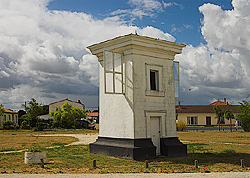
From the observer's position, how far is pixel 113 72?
49.9 feet

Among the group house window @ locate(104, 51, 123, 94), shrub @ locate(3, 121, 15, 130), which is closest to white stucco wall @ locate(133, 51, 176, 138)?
house window @ locate(104, 51, 123, 94)

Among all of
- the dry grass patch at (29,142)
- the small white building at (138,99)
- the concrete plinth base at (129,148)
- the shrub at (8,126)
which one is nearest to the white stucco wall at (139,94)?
the small white building at (138,99)

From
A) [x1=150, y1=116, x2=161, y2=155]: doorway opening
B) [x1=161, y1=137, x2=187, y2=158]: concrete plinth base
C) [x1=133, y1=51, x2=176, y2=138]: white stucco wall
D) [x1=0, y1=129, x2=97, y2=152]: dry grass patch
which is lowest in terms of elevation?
[x1=0, y1=129, x2=97, y2=152]: dry grass patch

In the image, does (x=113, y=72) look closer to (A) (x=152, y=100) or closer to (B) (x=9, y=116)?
(A) (x=152, y=100)

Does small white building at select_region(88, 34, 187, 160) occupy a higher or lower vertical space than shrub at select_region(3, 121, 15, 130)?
higher

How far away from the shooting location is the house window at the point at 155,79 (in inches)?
629

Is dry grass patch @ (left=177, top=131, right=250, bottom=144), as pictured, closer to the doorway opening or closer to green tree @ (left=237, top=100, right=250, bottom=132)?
green tree @ (left=237, top=100, right=250, bottom=132)

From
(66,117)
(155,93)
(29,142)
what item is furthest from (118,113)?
(66,117)

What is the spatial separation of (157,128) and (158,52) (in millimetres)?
4254

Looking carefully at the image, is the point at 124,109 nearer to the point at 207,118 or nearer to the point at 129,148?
the point at 129,148

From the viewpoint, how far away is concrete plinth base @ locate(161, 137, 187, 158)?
15789 millimetres

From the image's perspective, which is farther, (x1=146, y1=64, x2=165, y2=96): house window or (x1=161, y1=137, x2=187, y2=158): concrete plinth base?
(x1=146, y1=64, x2=165, y2=96): house window

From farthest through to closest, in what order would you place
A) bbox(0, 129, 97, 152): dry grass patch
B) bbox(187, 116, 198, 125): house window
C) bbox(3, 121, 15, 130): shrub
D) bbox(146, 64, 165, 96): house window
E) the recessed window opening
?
bbox(187, 116, 198, 125): house window, bbox(3, 121, 15, 130): shrub, bbox(0, 129, 97, 152): dry grass patch, the recessed window opening, bbox(146, 64, 165, 96): house window

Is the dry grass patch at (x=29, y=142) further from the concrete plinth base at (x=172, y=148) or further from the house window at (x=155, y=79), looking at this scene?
the house window at (x=155, y=79)
